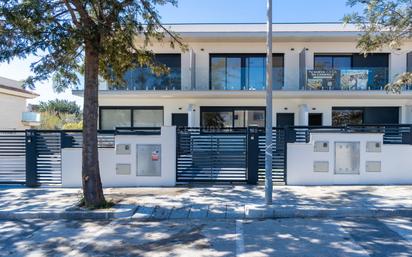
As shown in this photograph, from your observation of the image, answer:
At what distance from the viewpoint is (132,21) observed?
8.98 metres

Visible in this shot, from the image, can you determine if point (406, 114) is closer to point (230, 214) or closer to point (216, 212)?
point (230, 214)

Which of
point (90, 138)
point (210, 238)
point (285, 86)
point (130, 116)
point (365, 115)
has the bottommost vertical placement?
point (210, 238)

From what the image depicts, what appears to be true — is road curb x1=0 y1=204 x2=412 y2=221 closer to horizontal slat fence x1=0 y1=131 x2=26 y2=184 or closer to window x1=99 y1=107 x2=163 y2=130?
horizontal slat fence x1=0 y1=131 x2=26 y2=184

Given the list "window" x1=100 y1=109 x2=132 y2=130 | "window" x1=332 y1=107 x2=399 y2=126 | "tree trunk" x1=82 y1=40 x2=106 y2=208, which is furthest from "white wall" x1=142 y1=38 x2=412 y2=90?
"tree trunk" x1=82 y1=40 x2=106 y2=208

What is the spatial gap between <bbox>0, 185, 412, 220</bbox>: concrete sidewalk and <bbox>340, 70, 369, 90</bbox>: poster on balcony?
339 inches

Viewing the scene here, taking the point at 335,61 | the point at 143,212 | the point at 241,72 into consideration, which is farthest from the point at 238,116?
the point at 143,212

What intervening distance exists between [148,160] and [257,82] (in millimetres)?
9298

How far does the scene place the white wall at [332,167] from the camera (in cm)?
1028

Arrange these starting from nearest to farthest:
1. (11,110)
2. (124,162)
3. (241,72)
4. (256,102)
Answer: (124,162)
(241,72)
(256,102)
(11,110)

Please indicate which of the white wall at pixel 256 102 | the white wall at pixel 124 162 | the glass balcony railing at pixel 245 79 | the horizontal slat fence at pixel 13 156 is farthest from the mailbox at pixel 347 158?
the horizontal slat fence at pixel 13 156

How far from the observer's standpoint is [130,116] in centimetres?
1923

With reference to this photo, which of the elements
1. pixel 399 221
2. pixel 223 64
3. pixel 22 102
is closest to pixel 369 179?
pixel 399 221

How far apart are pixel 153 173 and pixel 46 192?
3.06 metres

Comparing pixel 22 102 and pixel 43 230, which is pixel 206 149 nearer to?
pixel 43 230
